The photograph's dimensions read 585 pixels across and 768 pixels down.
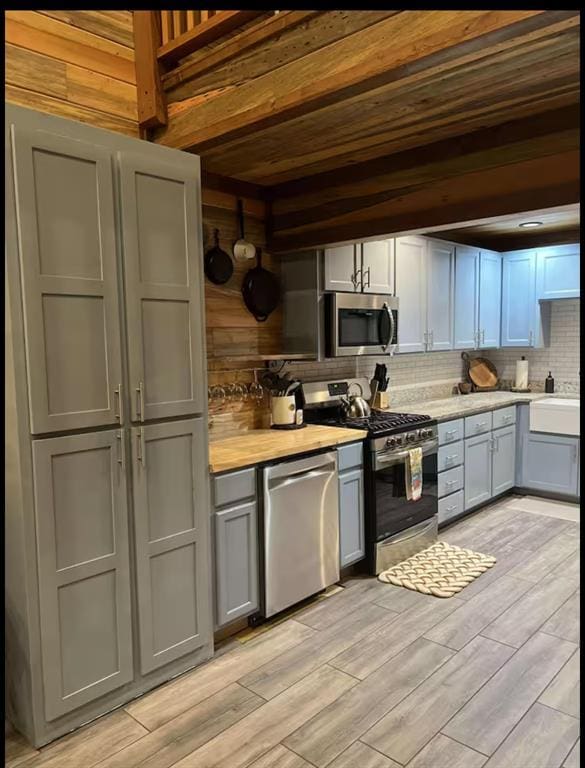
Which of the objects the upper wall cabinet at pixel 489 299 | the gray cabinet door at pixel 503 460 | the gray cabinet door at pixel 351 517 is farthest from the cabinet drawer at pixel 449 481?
the upper wall cabinet at pixel 489 299

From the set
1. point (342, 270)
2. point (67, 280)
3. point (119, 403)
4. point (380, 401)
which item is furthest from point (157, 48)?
point (380, 401)

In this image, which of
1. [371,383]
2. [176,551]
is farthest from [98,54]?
[371,383]

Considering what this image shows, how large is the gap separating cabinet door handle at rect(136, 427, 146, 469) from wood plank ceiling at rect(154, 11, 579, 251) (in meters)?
1.38

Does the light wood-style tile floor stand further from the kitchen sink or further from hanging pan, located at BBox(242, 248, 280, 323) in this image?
hanging pan, located at BBox(242, 248, 280, 323)

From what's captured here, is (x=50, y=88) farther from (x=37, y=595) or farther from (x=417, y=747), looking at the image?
(x=417, y=747)

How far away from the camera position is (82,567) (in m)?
2.19

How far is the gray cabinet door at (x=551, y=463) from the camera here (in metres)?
4.84

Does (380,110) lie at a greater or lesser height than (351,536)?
greater

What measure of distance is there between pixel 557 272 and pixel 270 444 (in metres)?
3.54

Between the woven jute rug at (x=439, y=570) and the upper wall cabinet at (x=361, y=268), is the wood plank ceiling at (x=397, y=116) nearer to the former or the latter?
the upper wall cabinet at (x=361, y=268)

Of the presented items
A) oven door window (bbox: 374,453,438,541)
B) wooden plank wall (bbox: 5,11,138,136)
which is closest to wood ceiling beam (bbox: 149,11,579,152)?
wooden plank wall (bbox: 5,11,138,136)

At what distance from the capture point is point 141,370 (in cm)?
234

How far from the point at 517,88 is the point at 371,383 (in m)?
2.56

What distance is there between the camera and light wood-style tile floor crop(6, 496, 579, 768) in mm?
2066
